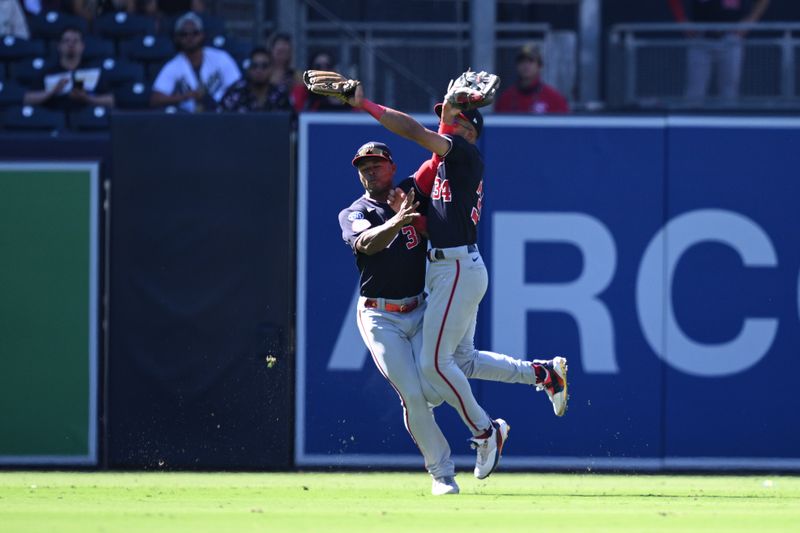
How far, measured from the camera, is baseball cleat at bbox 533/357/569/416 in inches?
336

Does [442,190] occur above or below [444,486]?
above

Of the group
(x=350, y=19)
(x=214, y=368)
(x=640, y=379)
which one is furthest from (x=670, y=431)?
(x=350, y=19)

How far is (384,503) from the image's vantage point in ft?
25.3

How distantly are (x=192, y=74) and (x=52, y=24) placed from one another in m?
1.87

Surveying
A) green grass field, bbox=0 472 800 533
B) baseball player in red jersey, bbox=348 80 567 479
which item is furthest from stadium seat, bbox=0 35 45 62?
baseball player in red jersey, bbox=348 80 567 479

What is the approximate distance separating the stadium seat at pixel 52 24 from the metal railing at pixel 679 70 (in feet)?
16.2

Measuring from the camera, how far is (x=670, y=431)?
33.4 ft

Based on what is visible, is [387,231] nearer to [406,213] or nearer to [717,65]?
[406,213]

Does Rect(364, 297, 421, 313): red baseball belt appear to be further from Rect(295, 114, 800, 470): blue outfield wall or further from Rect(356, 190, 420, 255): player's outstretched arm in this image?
Rect(295, 114, 800, 470): blue outfield wall

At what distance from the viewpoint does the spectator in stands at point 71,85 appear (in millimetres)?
12539

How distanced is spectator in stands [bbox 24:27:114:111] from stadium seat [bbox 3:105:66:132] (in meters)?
0.13

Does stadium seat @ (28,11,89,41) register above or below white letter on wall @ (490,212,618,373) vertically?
above

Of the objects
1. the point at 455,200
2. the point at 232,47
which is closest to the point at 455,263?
the point at 455,200

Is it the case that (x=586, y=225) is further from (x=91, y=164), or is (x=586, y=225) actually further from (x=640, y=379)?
(x=91, y=164)
